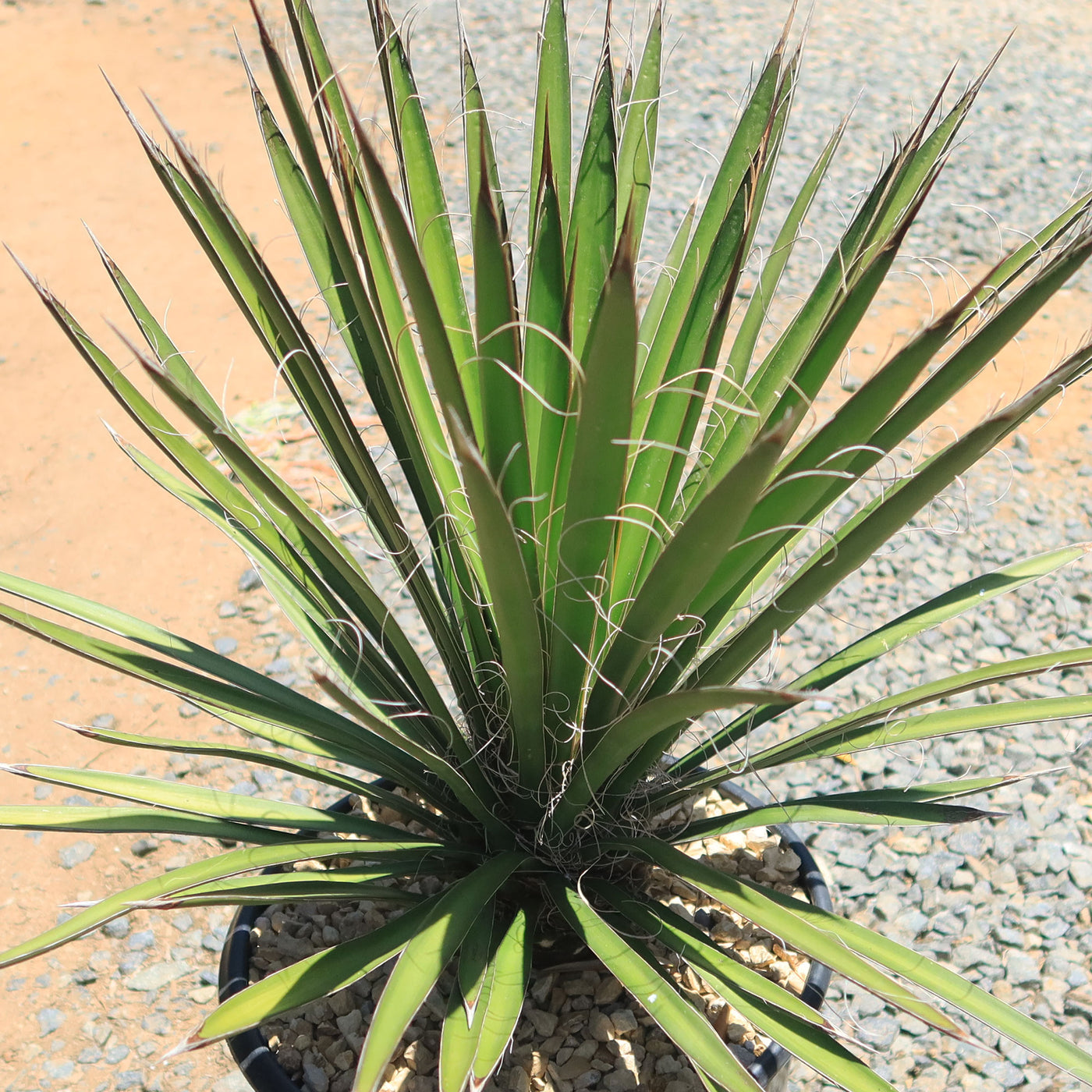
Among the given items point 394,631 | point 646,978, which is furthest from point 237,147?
point 646,978

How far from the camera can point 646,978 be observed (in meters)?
1.09

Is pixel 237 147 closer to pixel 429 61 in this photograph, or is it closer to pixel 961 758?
pixel 429 61

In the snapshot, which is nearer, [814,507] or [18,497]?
[814,507]

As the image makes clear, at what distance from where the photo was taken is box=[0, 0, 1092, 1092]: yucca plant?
37.3 inches

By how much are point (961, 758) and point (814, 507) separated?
1550mm

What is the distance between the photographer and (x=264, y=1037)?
1.35 m

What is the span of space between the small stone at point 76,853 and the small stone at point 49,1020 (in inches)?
13.4

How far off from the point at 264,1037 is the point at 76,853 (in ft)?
3.66

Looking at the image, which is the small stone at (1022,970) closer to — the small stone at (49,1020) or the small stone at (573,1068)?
the small stone at (573,1068)

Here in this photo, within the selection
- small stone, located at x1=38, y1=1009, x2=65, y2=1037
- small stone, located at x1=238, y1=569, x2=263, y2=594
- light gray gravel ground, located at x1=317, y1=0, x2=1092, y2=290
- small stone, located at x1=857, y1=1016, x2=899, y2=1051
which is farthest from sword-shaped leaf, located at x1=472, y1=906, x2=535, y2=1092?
light gray gravel ground, located at x1=317, y1=0, x2=1092, y2=290

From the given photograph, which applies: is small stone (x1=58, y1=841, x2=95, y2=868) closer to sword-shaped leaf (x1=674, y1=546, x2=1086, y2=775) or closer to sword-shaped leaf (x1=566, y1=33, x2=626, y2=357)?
sword-shaped leaf (x1=674, y1=546, x2=1086, y2=775)

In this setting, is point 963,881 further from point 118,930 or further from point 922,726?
point 118,930

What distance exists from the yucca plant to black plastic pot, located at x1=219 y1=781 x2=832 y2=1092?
0.19 m

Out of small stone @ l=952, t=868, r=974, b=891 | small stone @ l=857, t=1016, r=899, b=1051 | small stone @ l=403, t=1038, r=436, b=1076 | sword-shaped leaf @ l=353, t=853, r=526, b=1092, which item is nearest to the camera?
sword-shaped leaf @ l=353, t=853, r=526, b=1092
